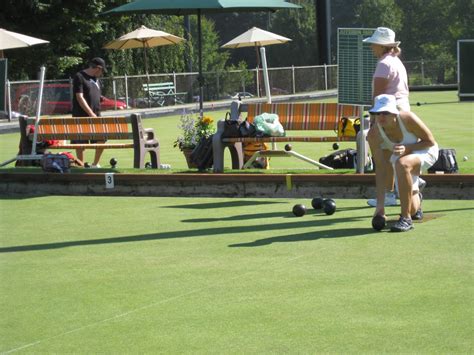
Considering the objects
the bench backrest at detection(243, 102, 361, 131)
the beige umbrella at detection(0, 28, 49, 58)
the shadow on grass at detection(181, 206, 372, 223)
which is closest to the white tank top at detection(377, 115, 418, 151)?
the shadow on grass at detection(181, 206, 372, 223)

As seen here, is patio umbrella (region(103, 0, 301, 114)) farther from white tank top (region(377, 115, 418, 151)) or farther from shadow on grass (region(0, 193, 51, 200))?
white tank top (region(377, 115, 418, 151))

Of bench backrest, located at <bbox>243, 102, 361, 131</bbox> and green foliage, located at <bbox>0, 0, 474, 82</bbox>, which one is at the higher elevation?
green foliage, located at <bbox>0, 0, 474, 82</bbox>

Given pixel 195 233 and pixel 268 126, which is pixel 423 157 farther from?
pixel 268 126

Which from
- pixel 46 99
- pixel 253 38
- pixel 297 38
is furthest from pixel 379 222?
pixel 297 38

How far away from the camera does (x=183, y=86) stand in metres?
42.8

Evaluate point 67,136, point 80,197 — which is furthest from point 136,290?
point 67,136

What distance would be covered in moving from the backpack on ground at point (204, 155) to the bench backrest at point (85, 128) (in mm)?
1308

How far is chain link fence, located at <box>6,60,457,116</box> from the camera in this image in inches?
1339

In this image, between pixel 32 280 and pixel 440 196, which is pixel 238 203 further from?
pixel 32 280

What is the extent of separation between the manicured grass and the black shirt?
422cm

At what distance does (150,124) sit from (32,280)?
2246 cm

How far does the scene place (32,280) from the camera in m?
7.86

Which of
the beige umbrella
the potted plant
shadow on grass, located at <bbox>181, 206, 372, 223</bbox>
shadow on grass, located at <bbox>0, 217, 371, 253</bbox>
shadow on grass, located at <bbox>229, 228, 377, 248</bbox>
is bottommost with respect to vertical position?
shadow on grass, located at <bbox>181, 206, 372, 223</bbox>

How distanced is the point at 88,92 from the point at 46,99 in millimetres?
19005
